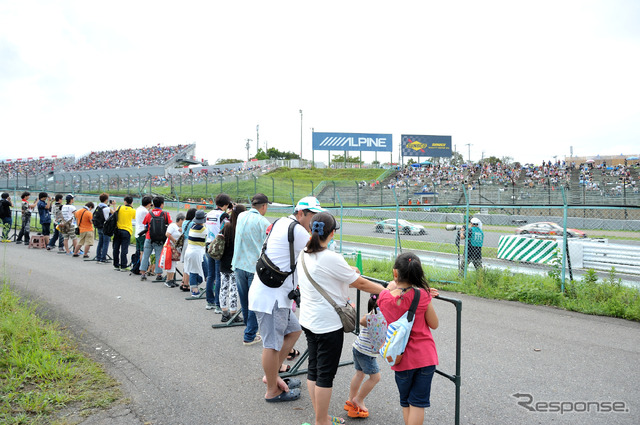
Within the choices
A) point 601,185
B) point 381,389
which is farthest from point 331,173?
point 381,389

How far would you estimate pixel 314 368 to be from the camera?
11.3 feet

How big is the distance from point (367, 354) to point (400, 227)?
355 inches

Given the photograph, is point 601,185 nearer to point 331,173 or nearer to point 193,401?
point 193,401

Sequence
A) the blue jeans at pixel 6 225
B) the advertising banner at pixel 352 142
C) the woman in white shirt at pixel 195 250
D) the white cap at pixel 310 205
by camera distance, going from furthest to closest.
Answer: the advertising banner at pixel 352 142 → the blue jeans at pixel 6 225 → the woman in white shirt at pixel 195 250 → the white cap at pixel 310 205

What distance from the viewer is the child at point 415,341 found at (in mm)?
3068

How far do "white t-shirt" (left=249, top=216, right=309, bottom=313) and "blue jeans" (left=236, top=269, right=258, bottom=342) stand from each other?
1104mm

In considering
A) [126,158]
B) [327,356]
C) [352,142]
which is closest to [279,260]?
[327,356]

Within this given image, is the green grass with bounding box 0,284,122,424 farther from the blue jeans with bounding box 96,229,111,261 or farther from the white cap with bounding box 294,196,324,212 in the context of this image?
the blue jeans with bounding box 96,229,111,261

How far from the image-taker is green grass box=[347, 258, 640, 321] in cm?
747

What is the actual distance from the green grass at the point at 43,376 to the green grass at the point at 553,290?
7.17 m

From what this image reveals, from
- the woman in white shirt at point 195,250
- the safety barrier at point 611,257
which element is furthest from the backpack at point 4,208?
the safety barrier at point 611,257

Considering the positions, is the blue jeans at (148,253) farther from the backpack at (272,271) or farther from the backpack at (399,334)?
the backpack at (399,334)

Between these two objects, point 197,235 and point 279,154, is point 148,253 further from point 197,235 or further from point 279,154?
point 279,154

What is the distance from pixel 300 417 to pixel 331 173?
55066 millimetres
